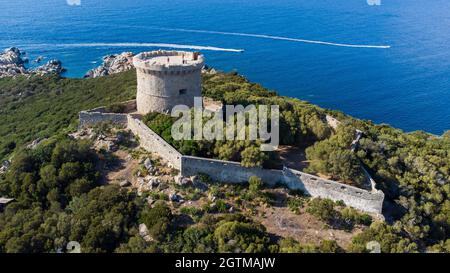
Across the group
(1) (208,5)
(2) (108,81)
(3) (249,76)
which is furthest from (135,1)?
(2) (108,81)

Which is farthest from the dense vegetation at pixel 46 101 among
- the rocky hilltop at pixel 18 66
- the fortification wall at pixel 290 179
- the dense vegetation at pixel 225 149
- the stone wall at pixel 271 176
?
the fortification wall at pixel 290 179

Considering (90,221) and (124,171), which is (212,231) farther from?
(124,171)

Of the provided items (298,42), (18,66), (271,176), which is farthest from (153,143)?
(298,42)

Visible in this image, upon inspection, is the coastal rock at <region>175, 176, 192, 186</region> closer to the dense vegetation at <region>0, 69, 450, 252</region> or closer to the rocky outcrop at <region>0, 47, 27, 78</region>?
the dense vegetation at <region>0, 69, 450, 252</region>

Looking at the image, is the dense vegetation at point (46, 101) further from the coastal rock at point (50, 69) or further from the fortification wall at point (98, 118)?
the fortification wall at point (98, 118)

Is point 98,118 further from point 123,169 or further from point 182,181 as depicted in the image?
point 182,181
